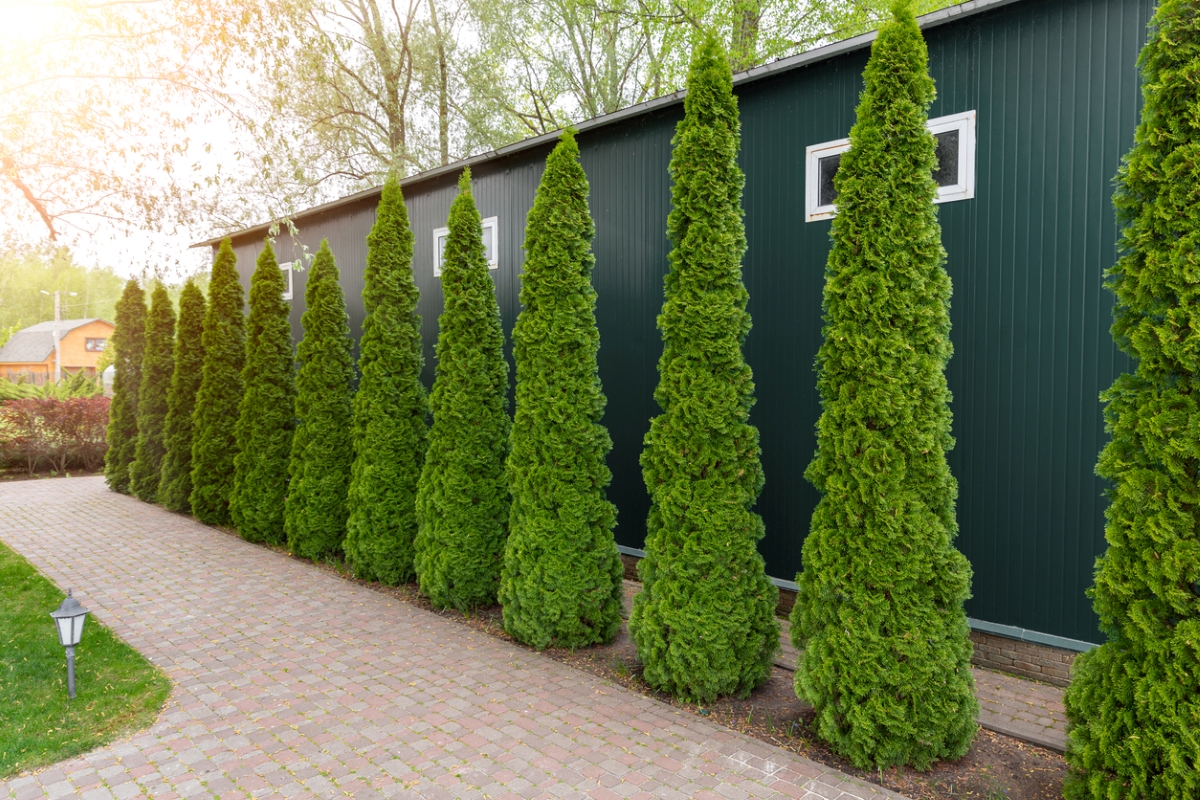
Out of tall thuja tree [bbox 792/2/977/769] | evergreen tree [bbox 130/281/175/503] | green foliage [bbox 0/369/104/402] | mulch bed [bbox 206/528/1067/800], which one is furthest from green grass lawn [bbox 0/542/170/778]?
green foliage [bbox 0/369/104/402]

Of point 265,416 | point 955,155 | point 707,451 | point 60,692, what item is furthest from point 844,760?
point 265,416

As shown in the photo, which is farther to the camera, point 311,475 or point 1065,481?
point 311,475

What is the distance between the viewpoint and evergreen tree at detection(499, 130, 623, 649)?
5.29m

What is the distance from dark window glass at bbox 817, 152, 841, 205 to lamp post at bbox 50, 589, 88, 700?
5907mm

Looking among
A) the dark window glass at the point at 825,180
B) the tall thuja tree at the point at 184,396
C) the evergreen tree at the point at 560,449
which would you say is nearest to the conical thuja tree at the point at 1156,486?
the dark window glass at the point at 825,180

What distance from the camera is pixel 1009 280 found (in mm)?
4891

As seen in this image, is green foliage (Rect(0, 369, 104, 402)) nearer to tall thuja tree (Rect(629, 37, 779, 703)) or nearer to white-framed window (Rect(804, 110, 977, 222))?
tall thuja tree (Rect(629, 37, 779, 703))

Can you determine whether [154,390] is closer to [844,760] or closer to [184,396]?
[184,396]

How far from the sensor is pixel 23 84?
22.7 feet

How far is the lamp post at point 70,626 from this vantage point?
4410 millimetres

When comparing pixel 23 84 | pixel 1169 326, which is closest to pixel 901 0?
pixel 1169 326

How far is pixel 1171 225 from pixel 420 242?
8.52 m

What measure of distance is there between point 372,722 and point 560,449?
7.07 ft

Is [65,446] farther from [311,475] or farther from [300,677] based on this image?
[300,677]
